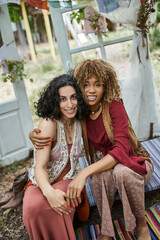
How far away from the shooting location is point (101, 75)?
1.73 meters

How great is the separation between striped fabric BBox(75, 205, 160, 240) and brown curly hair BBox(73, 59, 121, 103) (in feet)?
3.51

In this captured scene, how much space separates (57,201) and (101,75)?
0.97 metres

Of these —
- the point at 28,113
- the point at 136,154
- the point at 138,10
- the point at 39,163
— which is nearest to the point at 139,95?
the point at 138,10

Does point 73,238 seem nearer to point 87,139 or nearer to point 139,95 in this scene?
point 87,139

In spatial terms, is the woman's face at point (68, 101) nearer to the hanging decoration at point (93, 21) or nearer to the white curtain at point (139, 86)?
the white curtain at point (139, 86)

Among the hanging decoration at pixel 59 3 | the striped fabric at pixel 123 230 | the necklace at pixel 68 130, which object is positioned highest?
the hanging decoration at pixel 59 3

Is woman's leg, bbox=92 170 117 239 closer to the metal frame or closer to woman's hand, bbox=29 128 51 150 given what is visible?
woman's hand, bbox=29 128 51 150

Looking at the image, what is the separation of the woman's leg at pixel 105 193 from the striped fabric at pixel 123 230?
0.81 ft

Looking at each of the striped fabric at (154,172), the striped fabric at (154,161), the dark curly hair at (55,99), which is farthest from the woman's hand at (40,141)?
the striped fabric at (154,161)

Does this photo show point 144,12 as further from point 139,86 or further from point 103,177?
point 103,177

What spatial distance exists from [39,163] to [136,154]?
846 mm

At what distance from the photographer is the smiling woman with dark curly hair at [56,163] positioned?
153 cm

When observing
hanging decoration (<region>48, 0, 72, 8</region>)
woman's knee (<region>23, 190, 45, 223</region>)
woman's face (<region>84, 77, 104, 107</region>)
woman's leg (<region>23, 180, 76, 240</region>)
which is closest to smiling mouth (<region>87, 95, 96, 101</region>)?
woman's face (<region>84, 77, 104, 107</region>)

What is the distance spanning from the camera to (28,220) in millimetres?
1529
